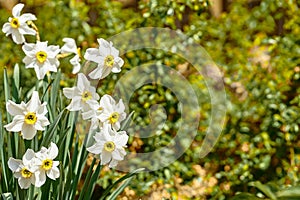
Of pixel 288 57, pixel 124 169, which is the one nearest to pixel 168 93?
pixel 124 169

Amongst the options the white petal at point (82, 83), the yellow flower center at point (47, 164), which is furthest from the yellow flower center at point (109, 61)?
the yellow flower center at point (47, 164)

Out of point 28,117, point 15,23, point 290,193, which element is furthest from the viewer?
point 290,193

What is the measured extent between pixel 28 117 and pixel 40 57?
36cm

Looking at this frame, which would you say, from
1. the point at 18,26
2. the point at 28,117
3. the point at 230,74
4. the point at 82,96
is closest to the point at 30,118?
the point at 28,117

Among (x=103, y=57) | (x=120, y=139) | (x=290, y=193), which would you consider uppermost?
(x=103, y=57)

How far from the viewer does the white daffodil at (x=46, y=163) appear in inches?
89.3

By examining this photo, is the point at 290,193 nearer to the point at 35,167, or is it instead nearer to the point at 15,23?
the point at 35,167

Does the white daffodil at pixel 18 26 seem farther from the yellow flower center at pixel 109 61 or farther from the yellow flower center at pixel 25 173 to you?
the yellow flower center at pixel 25 173

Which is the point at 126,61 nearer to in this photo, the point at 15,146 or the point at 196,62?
the point at 196,62

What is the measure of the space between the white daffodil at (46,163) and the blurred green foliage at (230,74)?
147 centimetres

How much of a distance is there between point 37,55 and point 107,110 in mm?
395

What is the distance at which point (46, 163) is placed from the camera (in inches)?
89.6

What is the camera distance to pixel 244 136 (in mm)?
3811

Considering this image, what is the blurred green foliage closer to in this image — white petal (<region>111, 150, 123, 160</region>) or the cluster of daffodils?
the cluster of daffodils
